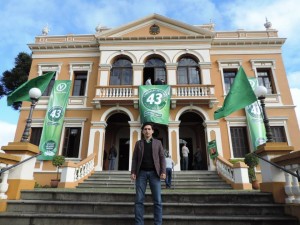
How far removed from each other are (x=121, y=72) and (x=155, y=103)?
4.30m

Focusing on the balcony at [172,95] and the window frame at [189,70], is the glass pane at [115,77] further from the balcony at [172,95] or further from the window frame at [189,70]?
the window frame at [189,70]

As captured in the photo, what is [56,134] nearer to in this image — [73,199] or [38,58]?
[38,58]

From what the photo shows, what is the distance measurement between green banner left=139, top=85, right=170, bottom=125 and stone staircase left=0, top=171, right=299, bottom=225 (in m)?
7.47

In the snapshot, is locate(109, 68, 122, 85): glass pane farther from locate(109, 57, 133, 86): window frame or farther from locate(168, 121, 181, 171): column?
locate(168, 121, 181, 171): column

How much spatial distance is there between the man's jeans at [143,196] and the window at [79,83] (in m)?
13.1

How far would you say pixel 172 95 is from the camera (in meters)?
14.0

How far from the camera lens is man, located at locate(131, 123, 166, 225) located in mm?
4113

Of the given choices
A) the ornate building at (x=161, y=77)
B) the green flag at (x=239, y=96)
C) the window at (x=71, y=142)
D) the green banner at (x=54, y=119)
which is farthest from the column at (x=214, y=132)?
the green banner at (x=54, y=119)

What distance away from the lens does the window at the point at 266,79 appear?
50.8 ft

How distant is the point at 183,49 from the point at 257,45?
19.0 ft

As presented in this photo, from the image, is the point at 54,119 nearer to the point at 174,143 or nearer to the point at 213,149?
the point at 174,143

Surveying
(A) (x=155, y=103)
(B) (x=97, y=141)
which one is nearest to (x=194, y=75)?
(A) (x=155, y=103)

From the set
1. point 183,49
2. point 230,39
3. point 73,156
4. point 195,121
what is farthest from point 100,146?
point 230,39

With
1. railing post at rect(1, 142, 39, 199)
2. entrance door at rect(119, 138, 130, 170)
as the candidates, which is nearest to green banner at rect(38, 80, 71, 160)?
entrance door at rect(119, 138, 130, 170)
